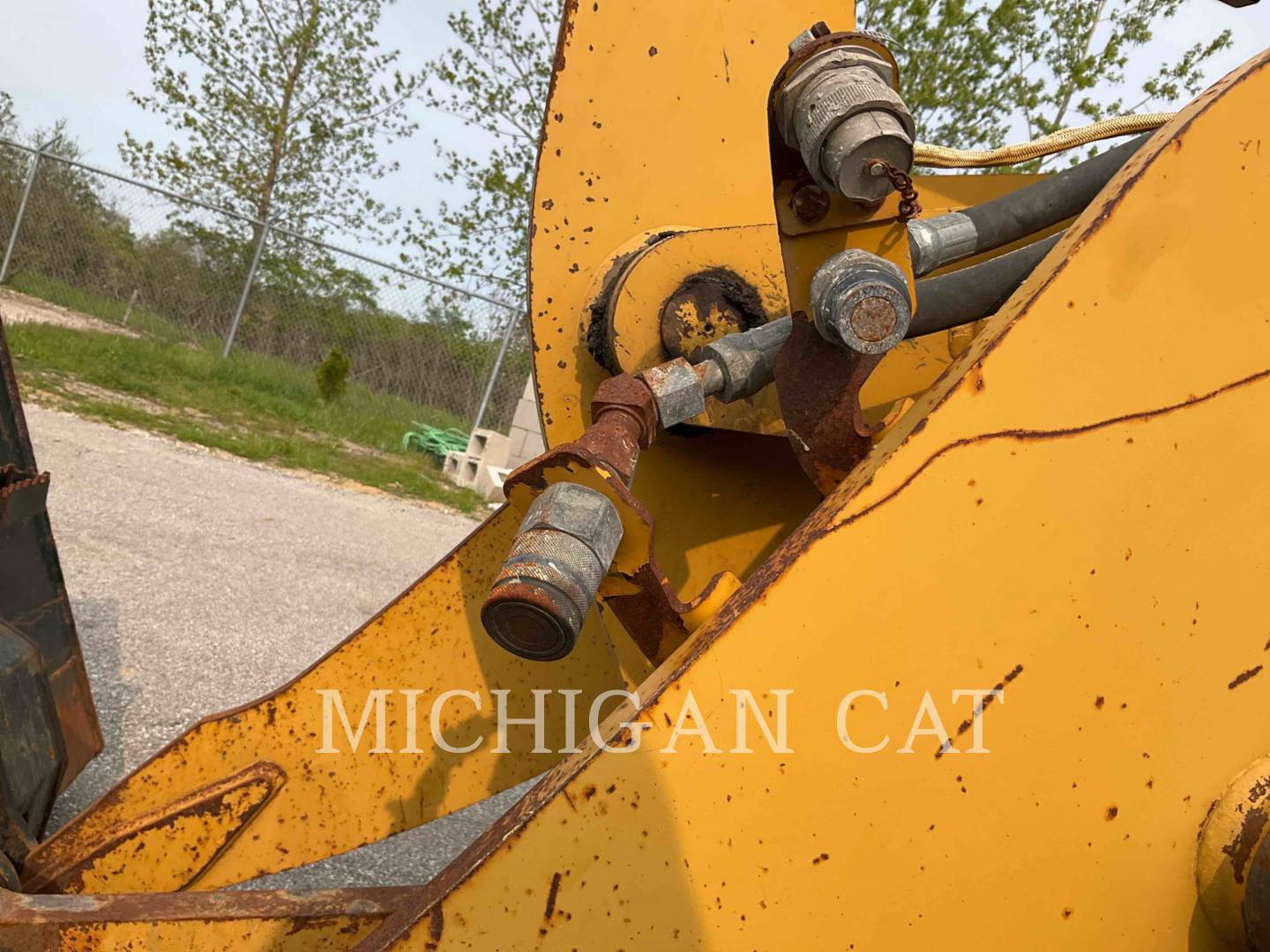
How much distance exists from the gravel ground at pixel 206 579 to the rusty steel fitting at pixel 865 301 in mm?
1900

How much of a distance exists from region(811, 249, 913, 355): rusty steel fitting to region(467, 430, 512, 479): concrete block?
30.2 feet

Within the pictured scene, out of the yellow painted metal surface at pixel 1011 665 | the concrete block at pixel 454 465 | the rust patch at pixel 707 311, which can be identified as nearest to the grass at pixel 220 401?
the concrete block at pixel 454 465

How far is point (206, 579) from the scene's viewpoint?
4203mm

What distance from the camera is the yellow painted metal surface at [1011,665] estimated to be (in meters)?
0.85

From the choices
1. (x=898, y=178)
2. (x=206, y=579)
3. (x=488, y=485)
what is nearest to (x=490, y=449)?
(x=488, y=485)

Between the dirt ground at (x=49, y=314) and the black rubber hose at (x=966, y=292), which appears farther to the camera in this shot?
the dirt ground at (x=49, y=314)

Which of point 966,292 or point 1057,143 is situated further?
point 1057,143

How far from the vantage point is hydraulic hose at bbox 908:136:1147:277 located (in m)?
1.31

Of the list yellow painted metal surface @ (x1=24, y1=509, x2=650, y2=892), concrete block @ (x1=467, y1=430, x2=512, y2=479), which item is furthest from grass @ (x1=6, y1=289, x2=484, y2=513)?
yellow painted metal surface @ (x1=24, y1=509, x2=650, y2=892)

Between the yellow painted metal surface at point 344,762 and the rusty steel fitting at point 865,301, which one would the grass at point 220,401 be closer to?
the yellow painted metal surface at point 344,762

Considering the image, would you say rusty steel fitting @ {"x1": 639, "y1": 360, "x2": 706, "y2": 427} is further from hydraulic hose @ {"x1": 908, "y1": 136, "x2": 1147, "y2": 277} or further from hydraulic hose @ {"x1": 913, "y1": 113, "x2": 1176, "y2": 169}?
hydraulic hose @ {"x1": 913, "y1": 113, "x2": 1176, "y2": 169}

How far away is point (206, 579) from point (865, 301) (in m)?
3.86

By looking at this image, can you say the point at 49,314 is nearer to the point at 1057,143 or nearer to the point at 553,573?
the point at 1057,143

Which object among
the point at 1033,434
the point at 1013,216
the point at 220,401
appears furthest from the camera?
the point at 220,401
